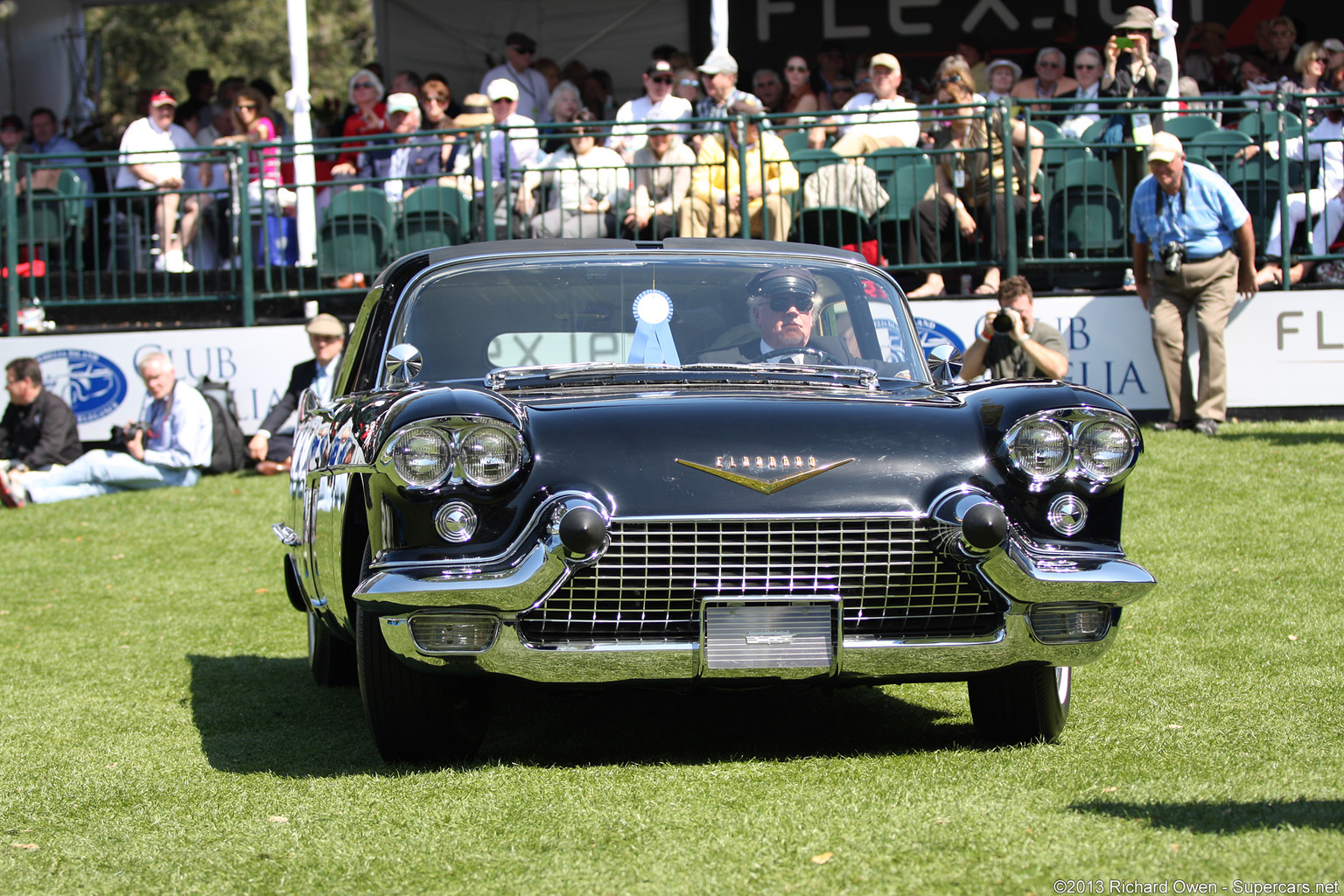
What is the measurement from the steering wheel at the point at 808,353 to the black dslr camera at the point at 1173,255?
21.5 feet

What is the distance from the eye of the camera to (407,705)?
411cm

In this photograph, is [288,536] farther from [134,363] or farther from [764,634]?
[134,363]

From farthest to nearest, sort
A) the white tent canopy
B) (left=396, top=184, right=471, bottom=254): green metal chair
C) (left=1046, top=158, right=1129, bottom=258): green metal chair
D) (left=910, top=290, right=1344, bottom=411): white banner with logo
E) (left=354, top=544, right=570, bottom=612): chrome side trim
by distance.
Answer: the white tent canopy
(left=396, top=184, right=471, bottom=254): green metal chair
(left=1046, top=158, right=1129, bottom=258): green metal chair
(left=910, top=290, right=1344, bottom=411): white banner with logo
(left=354, top=544, right=570, bottom=612): chrome side trim

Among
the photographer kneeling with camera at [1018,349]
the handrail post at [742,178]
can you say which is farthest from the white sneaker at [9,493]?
the photographer kneeling with camera at [1018,349]

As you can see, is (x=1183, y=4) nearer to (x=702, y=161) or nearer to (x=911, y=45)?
(x=911, y=45)

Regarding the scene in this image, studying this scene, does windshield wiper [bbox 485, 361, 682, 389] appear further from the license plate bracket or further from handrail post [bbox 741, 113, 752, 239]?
handrail post [bbox 741, 113, 752, 239]

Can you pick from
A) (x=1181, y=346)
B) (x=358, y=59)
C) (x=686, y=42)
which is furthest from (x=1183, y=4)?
(x=358, y=59)

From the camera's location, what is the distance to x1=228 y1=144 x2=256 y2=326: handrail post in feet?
41.4

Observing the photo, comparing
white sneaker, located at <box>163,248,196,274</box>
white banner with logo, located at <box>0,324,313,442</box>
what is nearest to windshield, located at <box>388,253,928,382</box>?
white banner with logo, located at <box>0,324,313,442</box>

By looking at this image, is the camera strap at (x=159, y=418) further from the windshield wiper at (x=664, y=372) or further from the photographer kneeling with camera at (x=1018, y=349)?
the windshield wiper at (x=664, y=372)

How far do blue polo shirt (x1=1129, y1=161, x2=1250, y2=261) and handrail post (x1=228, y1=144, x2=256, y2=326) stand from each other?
7.03 m

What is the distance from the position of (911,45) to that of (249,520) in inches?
423

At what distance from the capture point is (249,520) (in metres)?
10.3

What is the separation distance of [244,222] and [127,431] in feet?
6.79
